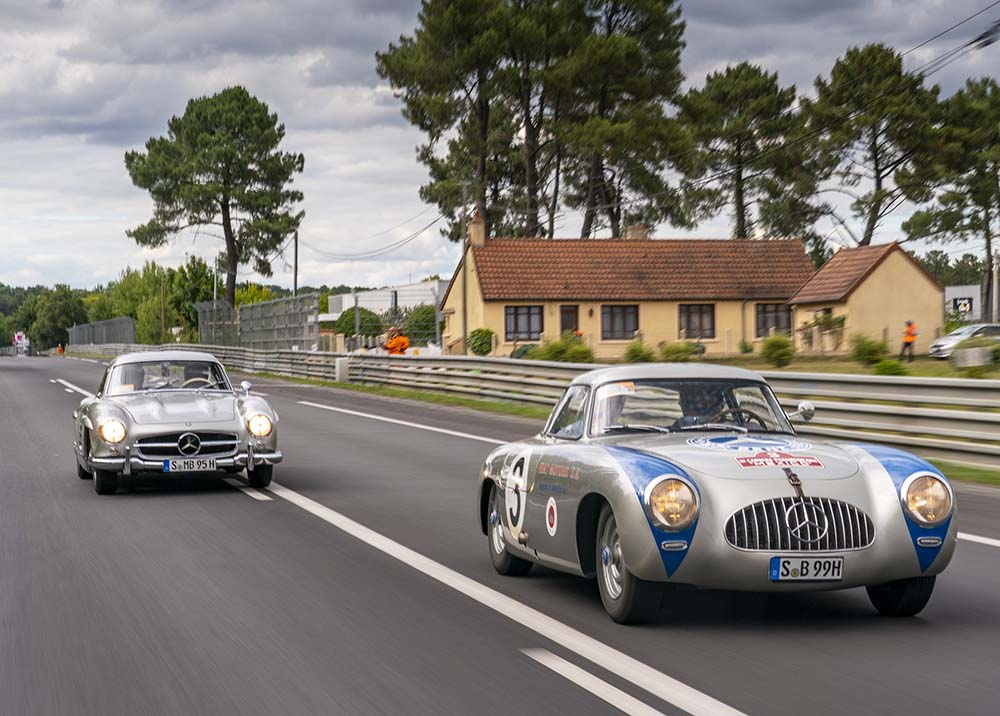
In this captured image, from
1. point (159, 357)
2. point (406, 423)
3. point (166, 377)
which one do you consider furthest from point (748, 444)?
point (406, 423)

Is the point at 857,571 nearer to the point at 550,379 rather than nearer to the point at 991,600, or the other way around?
the point at 991,600

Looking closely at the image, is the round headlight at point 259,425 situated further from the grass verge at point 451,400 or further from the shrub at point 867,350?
the shrub at point 867,350

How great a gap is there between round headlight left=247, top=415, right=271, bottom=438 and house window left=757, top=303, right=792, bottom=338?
52119 millimetres

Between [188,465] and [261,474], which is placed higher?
[188,465]

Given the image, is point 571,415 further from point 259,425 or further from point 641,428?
point 259,425

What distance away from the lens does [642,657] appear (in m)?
5.95

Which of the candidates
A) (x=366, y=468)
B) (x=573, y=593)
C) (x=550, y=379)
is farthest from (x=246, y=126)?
(x=573, y=593)

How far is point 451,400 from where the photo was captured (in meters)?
29.2

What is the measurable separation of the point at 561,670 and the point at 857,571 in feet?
4.98

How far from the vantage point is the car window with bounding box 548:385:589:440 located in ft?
25.4

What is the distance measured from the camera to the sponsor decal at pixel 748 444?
671 centimetres

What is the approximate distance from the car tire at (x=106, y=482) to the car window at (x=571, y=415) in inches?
248

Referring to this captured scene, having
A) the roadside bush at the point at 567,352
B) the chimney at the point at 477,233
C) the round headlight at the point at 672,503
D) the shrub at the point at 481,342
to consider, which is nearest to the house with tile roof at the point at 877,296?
the shrub at the point at 481,342

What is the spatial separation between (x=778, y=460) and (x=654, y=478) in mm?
624
